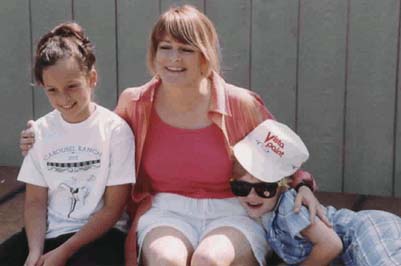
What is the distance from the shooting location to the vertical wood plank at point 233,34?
361cm

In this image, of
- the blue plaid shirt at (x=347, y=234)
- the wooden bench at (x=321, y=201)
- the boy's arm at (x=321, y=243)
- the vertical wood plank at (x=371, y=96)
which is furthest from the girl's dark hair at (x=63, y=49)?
the vertical wood plank at (x=371, y=96)

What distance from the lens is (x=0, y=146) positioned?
412 cm

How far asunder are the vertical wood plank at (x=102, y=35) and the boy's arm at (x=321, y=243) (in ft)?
4.79

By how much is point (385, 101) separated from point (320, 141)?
1.05ft

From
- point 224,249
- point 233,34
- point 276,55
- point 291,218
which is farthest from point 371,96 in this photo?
point 224,249

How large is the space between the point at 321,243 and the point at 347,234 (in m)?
0.15

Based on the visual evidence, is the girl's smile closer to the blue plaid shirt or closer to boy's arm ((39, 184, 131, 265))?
boy's arm ((39, 184, 131, 265))

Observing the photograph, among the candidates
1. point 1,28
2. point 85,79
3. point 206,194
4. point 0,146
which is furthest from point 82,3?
point 206,194

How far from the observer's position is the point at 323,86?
3.56m

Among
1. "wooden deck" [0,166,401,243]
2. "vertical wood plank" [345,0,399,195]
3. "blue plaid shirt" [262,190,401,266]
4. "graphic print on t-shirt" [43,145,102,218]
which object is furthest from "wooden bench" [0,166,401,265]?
"blue plaid shirt" [262,190,401,266]

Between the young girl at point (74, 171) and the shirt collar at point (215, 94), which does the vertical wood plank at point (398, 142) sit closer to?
the shirt collar at point (215, 94)

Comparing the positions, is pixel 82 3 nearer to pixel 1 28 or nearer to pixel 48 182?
pixel 1 28

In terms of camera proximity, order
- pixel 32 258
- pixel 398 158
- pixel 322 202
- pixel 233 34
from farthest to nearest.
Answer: pixel 233 34 → pixel 398 158 → pixel 322 202 → pixel 32 258

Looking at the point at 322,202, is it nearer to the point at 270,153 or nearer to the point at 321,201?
the point at 321,201
